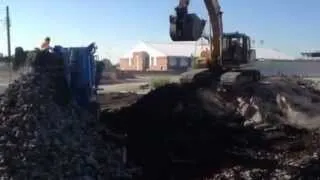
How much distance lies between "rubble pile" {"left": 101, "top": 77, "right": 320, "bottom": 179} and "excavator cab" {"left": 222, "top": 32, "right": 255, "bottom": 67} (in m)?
2.42

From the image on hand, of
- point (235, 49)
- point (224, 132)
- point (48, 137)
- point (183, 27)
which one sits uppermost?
point (183, 27)

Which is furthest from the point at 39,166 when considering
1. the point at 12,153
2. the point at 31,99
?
the point at 31,99

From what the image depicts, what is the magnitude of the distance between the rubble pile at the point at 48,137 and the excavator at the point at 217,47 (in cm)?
567

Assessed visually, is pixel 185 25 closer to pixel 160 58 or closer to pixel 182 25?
pixel 182 25

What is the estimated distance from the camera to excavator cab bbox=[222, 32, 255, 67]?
2070 cm

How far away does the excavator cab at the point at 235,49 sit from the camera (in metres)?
20.7

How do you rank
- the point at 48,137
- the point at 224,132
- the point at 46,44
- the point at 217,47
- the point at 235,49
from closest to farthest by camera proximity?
1. the point at 48,137
2. the point at 224,132
3. the point at 46,44
4. the point at 217,47
5. the point at 235,49

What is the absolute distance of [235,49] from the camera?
A: 20844mm

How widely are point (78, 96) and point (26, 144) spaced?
3.73 meters

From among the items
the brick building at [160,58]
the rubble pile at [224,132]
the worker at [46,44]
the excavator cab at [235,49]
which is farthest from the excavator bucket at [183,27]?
the brick building at [160,58]

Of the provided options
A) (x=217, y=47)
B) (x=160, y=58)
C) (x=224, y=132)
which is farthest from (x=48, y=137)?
(x=160, y=58)

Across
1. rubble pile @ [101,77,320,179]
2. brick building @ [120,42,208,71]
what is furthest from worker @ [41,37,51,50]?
brick building @ [120,42,208,71]

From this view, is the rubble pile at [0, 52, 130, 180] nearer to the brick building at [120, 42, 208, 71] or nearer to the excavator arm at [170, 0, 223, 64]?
the excavator arm at [170, 0, 223, 64]

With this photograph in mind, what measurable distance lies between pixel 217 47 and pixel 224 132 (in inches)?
261
